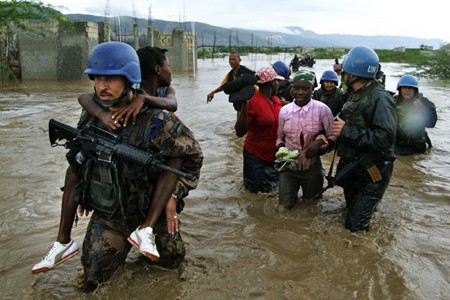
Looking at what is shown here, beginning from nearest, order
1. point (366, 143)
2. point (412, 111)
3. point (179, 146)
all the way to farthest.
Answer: point (179, 146)
point (366, 143)
point (412, 111)

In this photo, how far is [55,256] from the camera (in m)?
2.79

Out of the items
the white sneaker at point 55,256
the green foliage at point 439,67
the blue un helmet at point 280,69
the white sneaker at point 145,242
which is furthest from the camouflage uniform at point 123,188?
the green foliage at point 439,67

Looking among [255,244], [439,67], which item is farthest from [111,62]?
[439,67]

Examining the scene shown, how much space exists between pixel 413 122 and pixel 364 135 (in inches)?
154

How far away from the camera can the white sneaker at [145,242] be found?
2.54m

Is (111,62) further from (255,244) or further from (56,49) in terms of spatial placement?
(56,49)

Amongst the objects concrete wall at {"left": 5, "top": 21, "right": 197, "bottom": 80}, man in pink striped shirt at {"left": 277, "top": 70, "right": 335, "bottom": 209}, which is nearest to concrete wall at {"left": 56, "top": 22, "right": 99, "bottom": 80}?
concrete wall at {"left": 5, "top": 21, "right": 197, "bottom": 80}

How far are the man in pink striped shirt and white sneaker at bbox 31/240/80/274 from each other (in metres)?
2.41

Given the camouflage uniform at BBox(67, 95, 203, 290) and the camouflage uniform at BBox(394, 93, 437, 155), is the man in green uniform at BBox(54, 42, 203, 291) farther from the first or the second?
the camouflage uniform at BBox(394, 93, 437, 155)

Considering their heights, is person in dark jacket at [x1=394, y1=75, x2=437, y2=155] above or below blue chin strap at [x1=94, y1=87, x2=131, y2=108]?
below

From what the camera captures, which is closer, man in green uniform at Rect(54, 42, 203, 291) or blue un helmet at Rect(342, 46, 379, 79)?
man in green uniform at Rect(54, 42, 203, 291)

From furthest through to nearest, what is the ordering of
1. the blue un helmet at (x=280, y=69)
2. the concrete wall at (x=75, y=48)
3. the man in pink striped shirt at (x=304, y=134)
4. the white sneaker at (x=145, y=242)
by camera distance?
the concrete wall at (x=75, y=48)
the blue un helmet at (x=280, y=69)
the man in pink striped shirt at (x=304, y=134)
the white sneaker at (x=145, y=242)

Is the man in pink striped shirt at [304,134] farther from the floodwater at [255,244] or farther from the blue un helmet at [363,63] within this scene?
the blue un helmet at [363,63]

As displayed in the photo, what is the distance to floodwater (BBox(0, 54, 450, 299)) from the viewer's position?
9.93ft
